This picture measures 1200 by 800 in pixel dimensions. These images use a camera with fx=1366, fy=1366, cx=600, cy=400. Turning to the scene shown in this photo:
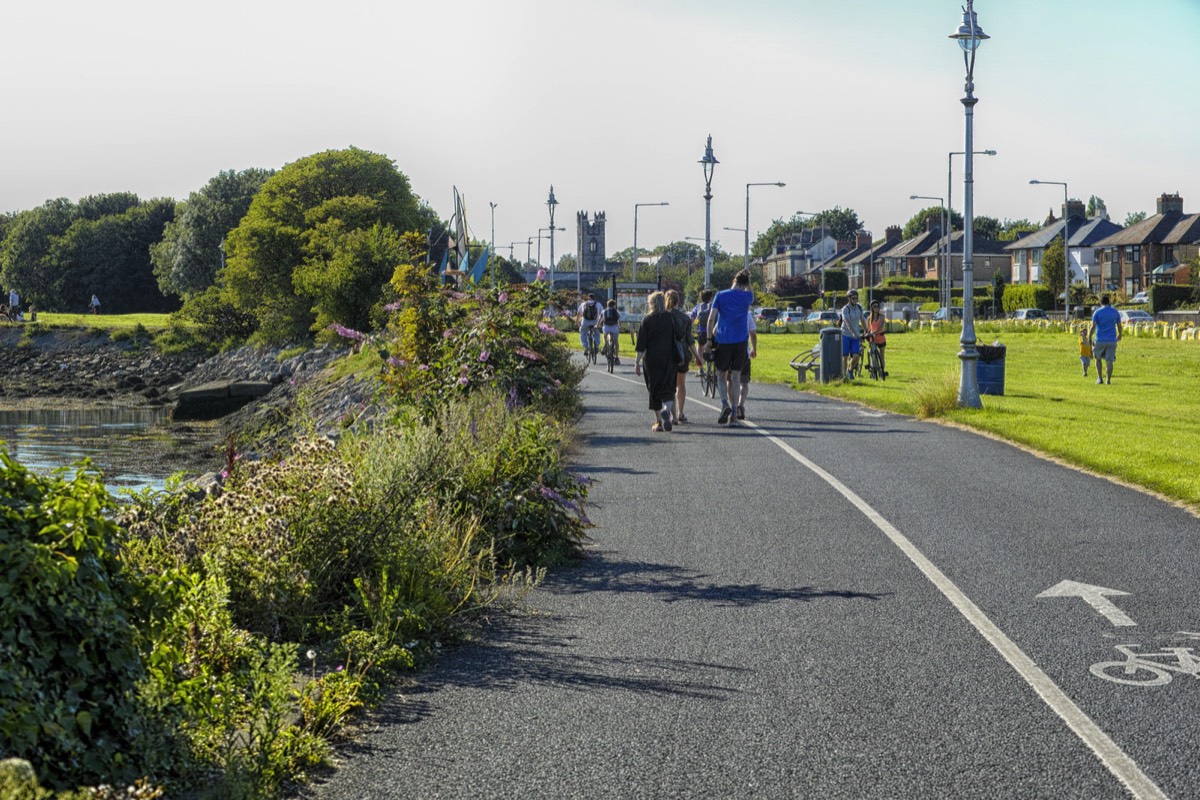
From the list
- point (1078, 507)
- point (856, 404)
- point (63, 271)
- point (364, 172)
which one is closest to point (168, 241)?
point (63, 271)

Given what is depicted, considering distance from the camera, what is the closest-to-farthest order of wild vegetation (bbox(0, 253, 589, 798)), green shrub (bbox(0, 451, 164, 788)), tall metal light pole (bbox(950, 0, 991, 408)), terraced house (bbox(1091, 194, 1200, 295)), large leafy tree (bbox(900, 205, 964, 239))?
green shrub (bbox(0, 451, 164, 788)), wild vegetation (bbox(0, 253, 589, 798)), tall metal light pole (bbox(950, 0, 991, 408)), terraced house (bbox(1091, 194, 1200, 295)), large leafy tree (bbox(900, 205, 964, 239))

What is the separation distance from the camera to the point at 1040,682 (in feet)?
20.3

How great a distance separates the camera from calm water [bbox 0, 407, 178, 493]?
2975 cm

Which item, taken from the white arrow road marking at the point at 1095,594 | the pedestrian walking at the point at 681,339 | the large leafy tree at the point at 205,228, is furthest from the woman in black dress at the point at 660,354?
the large leafy tree at the point at 205,228

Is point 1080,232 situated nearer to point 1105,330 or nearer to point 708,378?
point 1105,330

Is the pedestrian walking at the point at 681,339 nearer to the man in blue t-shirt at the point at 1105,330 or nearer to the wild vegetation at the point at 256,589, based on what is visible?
the wild vegetation at the point at 256,589

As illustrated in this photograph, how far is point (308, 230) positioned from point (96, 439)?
32801mm

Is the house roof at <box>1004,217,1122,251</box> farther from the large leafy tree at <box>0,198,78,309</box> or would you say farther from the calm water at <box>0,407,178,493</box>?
the large leafy tree at <box>0,198,78,309</box>

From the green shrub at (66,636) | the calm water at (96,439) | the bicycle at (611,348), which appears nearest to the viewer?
the green shrub at (66,636)

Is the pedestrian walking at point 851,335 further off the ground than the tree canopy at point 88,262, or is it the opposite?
the tree canopy at point 88,262

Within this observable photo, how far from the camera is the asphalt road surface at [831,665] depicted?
501cm

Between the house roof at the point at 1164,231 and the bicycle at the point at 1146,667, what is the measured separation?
346 feet

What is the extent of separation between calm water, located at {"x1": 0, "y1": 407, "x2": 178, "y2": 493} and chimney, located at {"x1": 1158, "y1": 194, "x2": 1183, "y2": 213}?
8447cm

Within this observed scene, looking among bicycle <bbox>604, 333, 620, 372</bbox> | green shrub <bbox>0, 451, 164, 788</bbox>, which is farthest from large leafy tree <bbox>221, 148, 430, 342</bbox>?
green shrub <bbox>0, 451, 164, 788</bbox>
